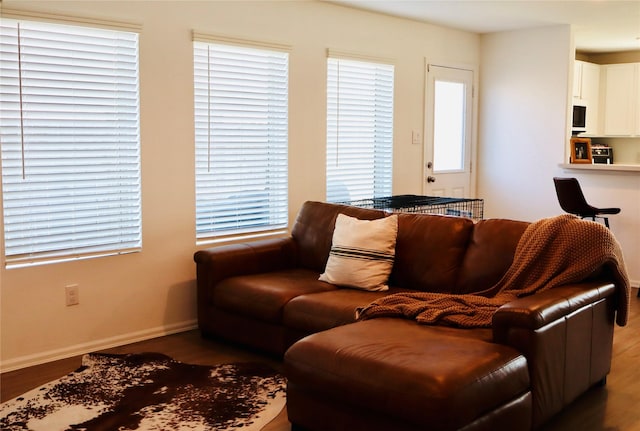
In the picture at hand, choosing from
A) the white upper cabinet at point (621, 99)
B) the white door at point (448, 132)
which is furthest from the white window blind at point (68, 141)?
the white upper cabinet at point (621, 99)

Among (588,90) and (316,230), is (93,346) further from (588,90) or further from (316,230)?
(588,90)

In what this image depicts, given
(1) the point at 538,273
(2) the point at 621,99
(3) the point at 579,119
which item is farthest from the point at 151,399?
(2) the point at 621,99

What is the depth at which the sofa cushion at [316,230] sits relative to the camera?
14.6ft

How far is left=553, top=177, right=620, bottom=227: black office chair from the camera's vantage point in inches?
223

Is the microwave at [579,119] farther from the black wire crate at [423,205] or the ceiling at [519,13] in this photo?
the black wire crate at [423,205]

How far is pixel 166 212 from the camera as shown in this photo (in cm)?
447

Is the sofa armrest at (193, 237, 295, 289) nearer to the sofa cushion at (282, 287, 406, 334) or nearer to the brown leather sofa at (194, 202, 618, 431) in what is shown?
the brown leather sofa at (194, 202, 618, 431)

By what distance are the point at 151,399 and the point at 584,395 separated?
212 cm

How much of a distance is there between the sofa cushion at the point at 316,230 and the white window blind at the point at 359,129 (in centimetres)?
94

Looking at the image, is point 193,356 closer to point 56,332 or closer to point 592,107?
point 56,332

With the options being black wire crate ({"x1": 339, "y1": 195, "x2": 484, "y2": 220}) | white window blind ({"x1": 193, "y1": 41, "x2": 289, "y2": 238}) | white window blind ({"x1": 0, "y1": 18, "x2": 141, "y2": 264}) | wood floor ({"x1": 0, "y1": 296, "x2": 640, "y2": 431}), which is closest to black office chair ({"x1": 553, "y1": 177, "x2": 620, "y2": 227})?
black wire crate ({"x1": 339, "y1": 195, "x2": 484, "y2": 220})

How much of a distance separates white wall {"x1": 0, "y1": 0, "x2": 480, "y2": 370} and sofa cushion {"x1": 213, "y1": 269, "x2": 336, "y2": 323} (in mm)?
525

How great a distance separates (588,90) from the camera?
8078mm

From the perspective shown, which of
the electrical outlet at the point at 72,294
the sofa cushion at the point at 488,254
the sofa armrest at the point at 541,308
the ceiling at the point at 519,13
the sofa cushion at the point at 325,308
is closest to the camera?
the sofa armrest at the point at 541,308
